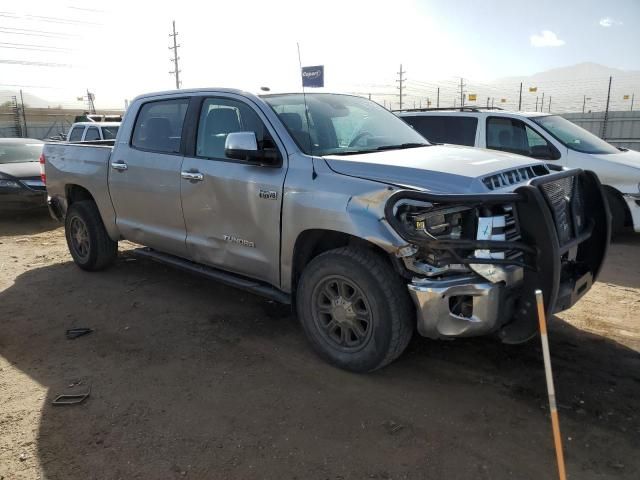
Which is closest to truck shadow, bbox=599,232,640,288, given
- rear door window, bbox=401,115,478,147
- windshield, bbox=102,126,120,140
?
rear door window, bbox=401,115,478,147

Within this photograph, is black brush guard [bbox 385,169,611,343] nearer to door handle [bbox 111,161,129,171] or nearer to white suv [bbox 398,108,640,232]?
door handle [bbox 111,161,129,171]

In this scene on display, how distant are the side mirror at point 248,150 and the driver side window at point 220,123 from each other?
31 cm

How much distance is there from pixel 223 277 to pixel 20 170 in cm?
726

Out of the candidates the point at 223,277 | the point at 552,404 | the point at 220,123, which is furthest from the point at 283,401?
the point at 220,123

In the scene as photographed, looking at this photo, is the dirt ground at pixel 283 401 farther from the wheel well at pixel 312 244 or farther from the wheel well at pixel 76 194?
the wheel well at pixel 76 194

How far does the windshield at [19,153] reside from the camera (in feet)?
34.7

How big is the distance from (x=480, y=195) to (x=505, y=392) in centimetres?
132

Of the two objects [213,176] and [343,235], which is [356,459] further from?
[213,176]

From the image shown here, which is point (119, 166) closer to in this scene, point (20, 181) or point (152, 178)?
point (152, 178)

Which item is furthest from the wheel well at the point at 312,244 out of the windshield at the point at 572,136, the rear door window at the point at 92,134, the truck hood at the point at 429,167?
the rear door window at the point at 92,134

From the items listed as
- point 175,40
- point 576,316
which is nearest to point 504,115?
point 576,316

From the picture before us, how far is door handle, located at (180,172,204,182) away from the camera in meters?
4.47

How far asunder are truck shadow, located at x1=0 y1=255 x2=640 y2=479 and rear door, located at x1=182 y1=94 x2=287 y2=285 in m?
0.66

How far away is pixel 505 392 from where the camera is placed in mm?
3459
